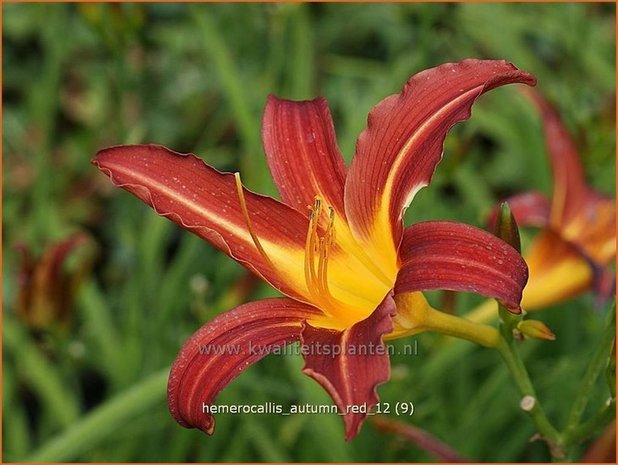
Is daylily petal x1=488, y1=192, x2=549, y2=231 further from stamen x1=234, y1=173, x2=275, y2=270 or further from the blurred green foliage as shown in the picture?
stamen x1=234, y1=173, x2=275, y2=270

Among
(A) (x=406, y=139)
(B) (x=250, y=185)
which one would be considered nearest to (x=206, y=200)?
(A) (x=406, y=139)

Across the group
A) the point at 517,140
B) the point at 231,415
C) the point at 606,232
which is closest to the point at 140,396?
the point at 231,415

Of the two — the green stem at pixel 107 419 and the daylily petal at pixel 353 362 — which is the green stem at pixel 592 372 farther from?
the green stem at pixel 107 419

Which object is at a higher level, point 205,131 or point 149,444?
point 205,131

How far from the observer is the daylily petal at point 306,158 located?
3.14 feet

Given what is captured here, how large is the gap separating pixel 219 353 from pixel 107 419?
2.19 feet

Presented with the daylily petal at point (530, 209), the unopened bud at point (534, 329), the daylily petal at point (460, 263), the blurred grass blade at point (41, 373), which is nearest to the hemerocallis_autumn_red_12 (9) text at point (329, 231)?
the daylily petal at point (460, 263)

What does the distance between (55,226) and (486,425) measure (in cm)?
104

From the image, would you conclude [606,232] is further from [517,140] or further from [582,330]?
[517,140]

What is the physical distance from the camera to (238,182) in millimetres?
874

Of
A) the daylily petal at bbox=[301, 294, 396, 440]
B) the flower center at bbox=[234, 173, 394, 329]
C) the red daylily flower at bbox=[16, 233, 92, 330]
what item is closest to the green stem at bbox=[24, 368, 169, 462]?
the red daylily flower at bbox=[16, 233, 92, 330]

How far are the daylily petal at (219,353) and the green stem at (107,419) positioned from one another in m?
0.58

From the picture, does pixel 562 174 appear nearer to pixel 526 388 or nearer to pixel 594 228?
pixel 594 228

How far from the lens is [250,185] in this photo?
1.93 m
